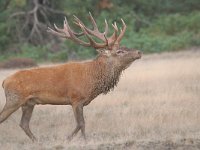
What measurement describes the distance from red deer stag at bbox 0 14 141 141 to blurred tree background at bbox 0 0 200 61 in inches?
954

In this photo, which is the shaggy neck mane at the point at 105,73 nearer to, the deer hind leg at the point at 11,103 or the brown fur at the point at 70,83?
the brown fur at the point at 70,83

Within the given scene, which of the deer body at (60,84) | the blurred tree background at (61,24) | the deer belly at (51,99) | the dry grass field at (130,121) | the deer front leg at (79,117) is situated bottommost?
the blurred tree background at (61,24)

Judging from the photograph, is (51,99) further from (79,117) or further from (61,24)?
(61,24)

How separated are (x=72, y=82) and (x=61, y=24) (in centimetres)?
2857

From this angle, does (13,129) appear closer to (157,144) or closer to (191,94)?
(157,144)

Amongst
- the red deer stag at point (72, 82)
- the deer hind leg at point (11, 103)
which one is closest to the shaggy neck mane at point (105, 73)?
the red deer stag at point (72, 82)

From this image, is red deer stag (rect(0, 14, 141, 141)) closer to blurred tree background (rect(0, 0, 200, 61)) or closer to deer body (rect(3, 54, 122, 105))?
deer body (rect(3, 54, 122, 105))

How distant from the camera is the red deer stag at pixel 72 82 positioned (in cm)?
1160

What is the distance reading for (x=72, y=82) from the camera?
38.2 feet

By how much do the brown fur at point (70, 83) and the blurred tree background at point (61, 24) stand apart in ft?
79.6

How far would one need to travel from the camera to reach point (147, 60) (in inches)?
1163

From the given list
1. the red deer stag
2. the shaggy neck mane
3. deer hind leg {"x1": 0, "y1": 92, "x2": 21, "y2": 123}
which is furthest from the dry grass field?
the shaggy neck mane

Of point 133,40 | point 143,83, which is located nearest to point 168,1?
point 133,40

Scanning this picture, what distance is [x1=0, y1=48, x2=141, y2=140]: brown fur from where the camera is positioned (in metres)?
11.6
